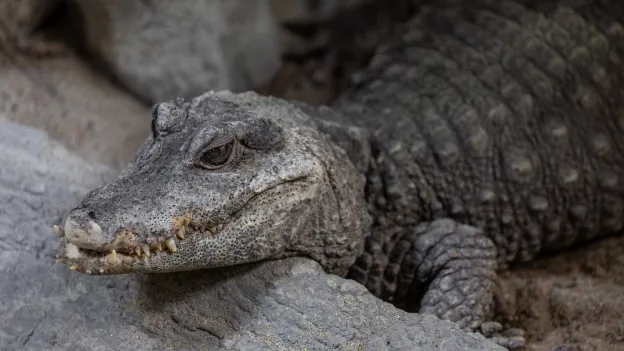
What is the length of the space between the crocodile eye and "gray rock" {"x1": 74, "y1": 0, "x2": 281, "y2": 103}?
1.33 m

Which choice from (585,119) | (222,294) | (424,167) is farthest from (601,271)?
(222,294)

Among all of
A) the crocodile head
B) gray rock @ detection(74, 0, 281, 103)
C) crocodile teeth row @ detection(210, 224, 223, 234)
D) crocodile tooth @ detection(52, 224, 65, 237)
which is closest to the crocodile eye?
the crocodile head

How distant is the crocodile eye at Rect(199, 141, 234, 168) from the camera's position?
244cm

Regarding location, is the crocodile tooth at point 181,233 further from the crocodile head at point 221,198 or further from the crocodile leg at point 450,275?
the crocodile leg at point 450,275

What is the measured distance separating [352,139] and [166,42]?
1344mm

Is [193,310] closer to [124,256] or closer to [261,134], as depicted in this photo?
[124,256]

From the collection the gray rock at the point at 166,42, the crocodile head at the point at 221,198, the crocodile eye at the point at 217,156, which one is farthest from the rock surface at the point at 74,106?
the crocodile eye at the point at 217,156

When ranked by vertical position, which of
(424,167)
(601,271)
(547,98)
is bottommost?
(601,271)

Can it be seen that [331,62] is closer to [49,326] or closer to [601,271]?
[601,271]

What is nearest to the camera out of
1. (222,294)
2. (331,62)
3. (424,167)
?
(222,294)

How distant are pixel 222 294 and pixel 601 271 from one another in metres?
1.76

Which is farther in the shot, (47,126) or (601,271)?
(47,126)

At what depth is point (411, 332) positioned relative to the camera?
7.49 ft

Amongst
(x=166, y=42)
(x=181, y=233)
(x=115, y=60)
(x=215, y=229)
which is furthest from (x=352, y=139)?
(x=115, y=60)
